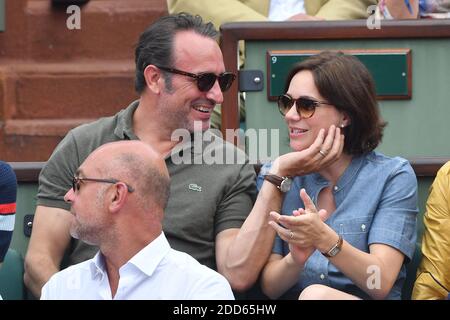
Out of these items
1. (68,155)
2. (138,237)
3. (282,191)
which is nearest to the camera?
(138,237)

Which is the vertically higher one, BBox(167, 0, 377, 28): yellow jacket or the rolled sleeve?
BBox(167, 0, 377, 28): yellow jacket

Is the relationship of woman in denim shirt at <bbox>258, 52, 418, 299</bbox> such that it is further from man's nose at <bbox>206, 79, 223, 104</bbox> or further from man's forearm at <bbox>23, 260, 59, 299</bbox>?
man's forearm at <bbox>23, 260, 59, 299</bbox>

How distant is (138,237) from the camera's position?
3.90m

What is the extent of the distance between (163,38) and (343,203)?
1.14 metres

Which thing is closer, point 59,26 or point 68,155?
point 68,155

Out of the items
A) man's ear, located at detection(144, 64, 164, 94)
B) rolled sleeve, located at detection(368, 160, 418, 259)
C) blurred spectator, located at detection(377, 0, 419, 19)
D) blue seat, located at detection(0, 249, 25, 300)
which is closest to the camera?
rolled sleeve, located at detection(368, 160, 418, 259)

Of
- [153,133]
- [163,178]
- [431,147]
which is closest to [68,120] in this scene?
[153,133]

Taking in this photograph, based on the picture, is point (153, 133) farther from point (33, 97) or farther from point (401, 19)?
point (33, 97)

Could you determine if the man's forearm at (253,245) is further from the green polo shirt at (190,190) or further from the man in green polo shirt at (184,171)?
the green polo shirt at (190,190)

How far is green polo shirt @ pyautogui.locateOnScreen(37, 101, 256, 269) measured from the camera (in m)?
4.72

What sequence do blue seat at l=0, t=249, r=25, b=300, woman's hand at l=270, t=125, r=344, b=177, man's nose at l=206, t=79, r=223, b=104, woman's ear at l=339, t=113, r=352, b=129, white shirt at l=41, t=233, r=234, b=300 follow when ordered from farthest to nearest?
man's nose at l=206, t=79, r=223, b=104 → blue seat at l=0, t=249, r=25, b=300 → woman's ear at l=339, t=113, r=352, b=129 → woman's hand at l=270, t=125, r=344, b=177 → white shirt at l=41, t=233, r=234, b=300

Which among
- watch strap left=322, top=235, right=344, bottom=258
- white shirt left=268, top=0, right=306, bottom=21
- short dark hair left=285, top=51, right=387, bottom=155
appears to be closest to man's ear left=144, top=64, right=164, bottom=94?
short dark hair left=285, top=51, right=387, bottom=155
